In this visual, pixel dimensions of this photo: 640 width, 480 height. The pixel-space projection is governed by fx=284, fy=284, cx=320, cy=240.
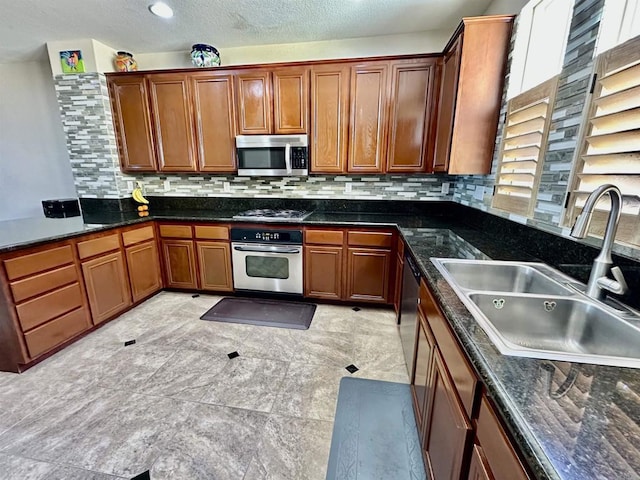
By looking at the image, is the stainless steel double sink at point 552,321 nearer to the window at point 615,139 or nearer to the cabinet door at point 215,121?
the window at point 615,139

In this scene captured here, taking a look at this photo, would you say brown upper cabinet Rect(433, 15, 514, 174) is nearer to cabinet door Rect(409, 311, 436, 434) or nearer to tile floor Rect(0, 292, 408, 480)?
cabinet door Rect(409, 311, 436, 434)

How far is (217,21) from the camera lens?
2508mm

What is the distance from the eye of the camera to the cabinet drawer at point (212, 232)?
2957mm

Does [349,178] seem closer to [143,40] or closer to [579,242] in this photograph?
[579,242]

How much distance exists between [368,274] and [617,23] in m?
2.17

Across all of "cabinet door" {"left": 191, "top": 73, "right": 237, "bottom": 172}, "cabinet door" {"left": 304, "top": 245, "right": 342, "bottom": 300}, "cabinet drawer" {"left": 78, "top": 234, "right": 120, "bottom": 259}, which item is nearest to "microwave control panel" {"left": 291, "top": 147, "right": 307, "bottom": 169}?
"cabinet door" {"left": 191, "top": 73, "right": 237, "bottom": 172}

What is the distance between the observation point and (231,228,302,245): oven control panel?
111 inches

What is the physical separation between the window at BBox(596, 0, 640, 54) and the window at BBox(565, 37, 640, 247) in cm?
12

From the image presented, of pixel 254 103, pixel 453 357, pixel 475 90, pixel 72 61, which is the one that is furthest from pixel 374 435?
pixel 72 61

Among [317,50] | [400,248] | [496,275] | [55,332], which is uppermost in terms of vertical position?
[317,50]

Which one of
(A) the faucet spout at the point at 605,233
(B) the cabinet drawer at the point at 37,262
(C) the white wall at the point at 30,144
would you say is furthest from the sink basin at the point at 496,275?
(C) the white wall at the point at 30,144

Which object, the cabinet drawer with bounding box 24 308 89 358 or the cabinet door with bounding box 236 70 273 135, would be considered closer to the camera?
the cabinet drawer with bounding box 24 308 89 358

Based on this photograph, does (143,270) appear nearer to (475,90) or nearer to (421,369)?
(421,369)

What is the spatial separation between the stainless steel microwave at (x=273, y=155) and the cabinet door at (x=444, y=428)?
220 centimetres
